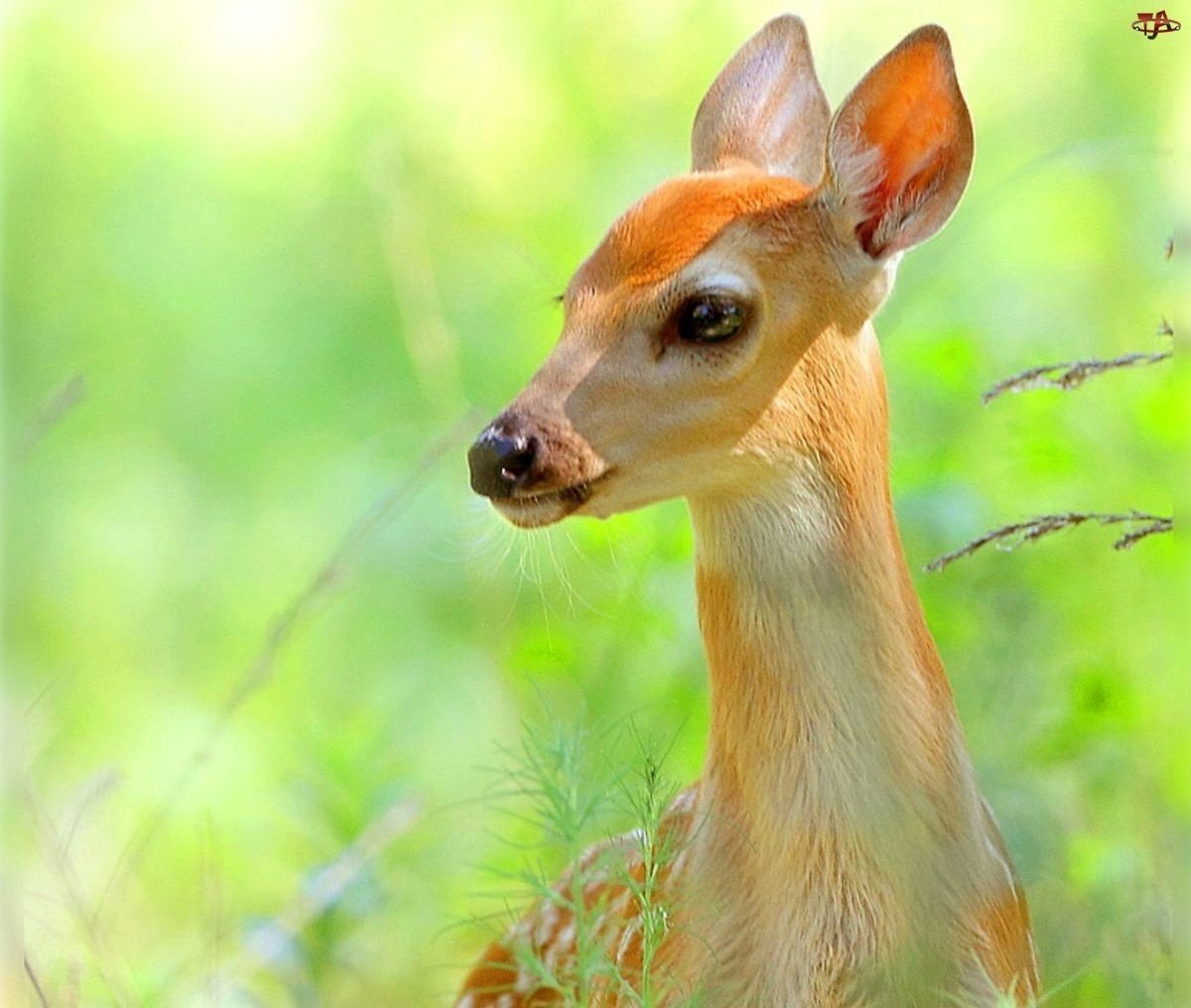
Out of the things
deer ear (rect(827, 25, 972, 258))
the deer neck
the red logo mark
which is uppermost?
the red logo mark

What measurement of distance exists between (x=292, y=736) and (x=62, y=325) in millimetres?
1726

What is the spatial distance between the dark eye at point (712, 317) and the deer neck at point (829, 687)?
10 cm

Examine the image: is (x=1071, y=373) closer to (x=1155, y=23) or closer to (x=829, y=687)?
(x=829, y=687)

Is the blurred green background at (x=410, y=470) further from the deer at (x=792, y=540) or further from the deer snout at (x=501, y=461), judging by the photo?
the deer snout at (x=501, y=461)

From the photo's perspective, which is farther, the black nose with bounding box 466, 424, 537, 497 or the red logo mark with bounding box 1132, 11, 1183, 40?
the red logo mark with bounding box 1132, 11, 1183, 40

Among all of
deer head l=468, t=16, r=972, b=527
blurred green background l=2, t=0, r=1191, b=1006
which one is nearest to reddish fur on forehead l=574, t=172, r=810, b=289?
deer head l=468, t=16, r=972, b=527

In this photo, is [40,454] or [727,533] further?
[40,454]

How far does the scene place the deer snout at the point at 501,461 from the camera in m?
2.47

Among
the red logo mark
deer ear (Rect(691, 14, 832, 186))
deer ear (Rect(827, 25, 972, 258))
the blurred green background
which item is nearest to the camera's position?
deer ear (Rect(827, 25, 972, 258))

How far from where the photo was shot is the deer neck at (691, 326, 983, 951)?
2.51 metres

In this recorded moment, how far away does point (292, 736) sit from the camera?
14.4ft

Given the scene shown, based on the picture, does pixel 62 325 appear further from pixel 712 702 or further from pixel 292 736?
pixel 712 702

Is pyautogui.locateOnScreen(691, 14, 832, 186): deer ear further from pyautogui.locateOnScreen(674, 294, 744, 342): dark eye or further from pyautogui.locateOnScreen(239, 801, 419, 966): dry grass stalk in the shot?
pyautogui.locateOnScreen(239, 801, 419, 966): dry grass stalk

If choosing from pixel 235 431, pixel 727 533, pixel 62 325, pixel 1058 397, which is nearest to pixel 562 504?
pixel 727 533
